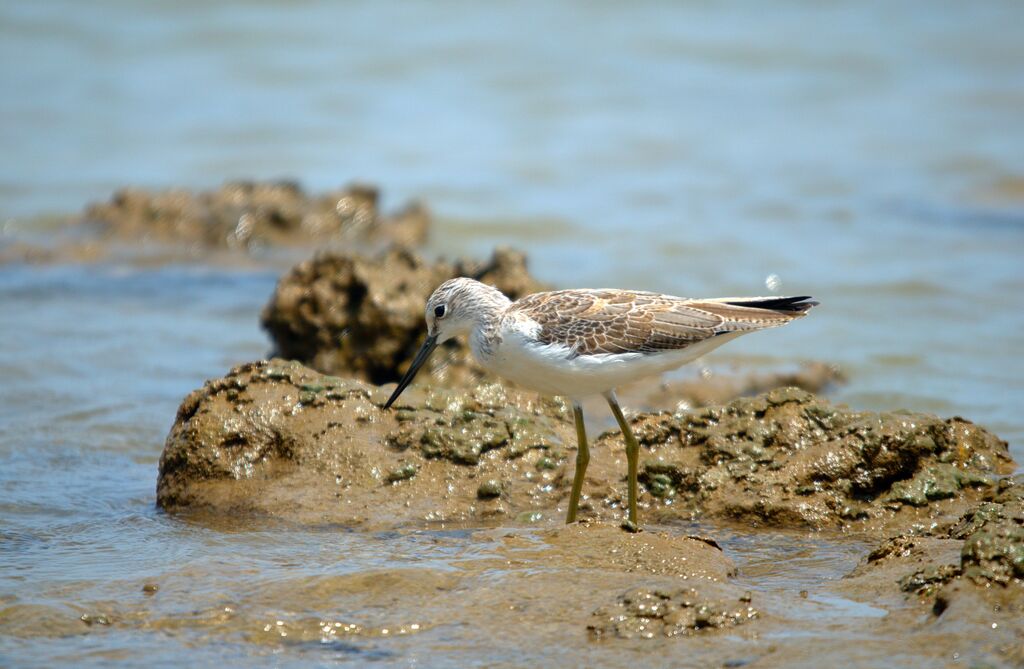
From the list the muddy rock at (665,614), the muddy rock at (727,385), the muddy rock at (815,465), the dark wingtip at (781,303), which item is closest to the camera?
the muddy rock at (665,614)

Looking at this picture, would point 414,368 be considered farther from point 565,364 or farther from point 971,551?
point 971,551

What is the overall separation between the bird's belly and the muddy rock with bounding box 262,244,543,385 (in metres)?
2.99

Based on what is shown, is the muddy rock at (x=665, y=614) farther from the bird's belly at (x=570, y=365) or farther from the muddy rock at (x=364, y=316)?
the muddy rock at (x=364, y=316)

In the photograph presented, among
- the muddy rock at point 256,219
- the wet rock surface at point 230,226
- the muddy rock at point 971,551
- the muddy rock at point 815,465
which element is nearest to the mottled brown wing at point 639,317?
the muddy rock at point 815,465

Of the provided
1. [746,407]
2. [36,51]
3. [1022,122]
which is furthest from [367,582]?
[36,51]

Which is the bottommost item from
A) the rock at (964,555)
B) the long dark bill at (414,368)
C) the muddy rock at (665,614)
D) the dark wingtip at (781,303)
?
the muddy rock at (665,614)

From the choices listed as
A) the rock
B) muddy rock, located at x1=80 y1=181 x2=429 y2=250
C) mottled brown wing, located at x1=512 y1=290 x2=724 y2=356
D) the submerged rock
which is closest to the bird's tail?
mottled brown wing, located at x1=512 y1=290 x2=724 y2=356

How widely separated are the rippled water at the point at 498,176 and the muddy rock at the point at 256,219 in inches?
35.1

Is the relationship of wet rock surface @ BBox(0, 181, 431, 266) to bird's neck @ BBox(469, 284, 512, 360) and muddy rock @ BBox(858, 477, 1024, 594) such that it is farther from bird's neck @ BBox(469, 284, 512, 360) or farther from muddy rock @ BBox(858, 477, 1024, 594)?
muddy rock @ BBox(858, 477, 1024, 594)

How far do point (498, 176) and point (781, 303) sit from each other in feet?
38.5

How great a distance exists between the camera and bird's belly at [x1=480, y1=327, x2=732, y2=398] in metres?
6.44

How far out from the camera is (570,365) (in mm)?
6426

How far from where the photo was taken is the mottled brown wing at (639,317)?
21.4 feet

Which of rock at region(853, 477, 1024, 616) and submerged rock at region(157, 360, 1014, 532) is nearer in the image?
rock at region(853, 477, 1024, 616)
